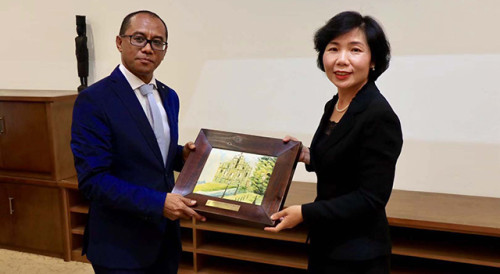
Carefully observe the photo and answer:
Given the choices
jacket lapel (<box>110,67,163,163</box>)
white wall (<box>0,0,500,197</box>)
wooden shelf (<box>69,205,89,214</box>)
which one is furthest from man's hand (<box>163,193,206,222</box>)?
wooden shelf (<box>69,205,89,214</box>)

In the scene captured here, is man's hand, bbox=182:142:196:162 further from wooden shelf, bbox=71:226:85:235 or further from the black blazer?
Result: wooden shelf, bbox=71:226:85:235

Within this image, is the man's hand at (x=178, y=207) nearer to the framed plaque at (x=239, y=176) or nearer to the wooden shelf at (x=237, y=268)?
the framed plaque at (x=239, y=176)

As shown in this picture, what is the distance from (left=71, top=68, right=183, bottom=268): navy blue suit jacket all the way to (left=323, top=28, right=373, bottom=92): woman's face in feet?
2.24

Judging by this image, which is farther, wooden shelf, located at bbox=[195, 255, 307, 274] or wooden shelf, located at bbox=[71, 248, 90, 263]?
wooden shelf, located at bbox=[71, 248, 90, 263]

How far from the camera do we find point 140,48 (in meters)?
1.60

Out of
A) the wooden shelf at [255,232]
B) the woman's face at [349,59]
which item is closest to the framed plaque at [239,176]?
the woman's face at [349,59]

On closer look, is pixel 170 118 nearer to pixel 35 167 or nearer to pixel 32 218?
pixel 35 167

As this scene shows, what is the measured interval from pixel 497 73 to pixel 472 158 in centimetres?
50

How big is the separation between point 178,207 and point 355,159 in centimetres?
62

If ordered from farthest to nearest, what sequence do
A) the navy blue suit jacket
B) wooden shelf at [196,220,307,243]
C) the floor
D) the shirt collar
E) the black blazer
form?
the floor
wooden shelf at [196,220,307,243]
the shirt collar
the navy blue suit jacket
the black blazer

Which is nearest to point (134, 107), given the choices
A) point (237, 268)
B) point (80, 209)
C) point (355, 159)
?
point (355, 159)

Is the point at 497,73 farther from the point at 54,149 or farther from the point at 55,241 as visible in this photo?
the point at 55,241

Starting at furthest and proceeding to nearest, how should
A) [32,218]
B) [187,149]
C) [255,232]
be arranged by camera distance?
1. [32,218]
2. [255,232]
3. [187,149]

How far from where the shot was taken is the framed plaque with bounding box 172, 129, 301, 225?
1.54m
